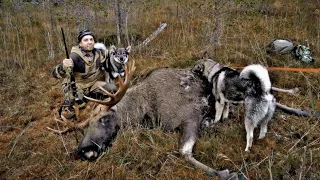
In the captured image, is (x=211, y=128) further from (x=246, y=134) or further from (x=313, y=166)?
(x=313, y=166)

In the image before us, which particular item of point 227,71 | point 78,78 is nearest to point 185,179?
point 227,71

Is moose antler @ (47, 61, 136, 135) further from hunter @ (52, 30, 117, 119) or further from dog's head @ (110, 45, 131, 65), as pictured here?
dog's head @ (110, 45, 131, 65)

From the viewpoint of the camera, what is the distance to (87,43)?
4250 millimetres

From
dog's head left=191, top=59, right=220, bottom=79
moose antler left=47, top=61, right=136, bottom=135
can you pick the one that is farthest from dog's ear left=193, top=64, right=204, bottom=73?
moose antler left=47, top=61, right=136, bottom=135

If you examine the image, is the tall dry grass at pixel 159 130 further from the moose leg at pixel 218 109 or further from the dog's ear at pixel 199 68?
the dog's ear at pixel 199 68

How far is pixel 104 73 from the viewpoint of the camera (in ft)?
16.2

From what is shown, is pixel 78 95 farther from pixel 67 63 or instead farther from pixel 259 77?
pixel 259 77

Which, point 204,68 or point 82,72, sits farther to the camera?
point 82,72

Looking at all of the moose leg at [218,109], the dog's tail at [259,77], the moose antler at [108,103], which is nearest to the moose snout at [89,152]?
the moose antler at [108,103]

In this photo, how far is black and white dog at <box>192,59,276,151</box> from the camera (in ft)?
10.5

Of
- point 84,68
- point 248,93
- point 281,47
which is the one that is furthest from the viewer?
point 281,47

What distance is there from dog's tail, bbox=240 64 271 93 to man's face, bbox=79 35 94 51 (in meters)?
2.25

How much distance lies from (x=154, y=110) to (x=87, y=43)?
144 cm

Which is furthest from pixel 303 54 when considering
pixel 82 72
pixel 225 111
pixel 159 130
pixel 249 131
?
pixel 82 72
